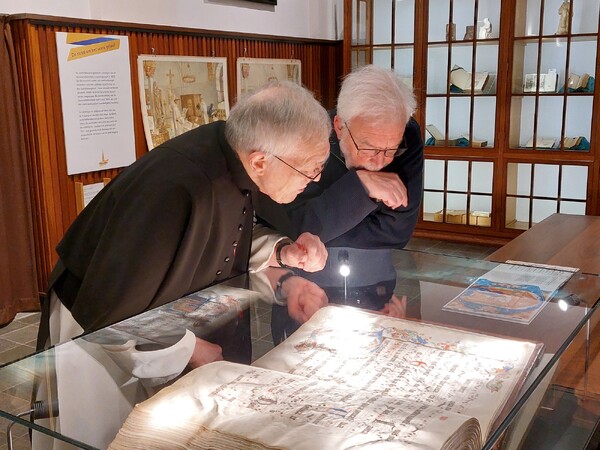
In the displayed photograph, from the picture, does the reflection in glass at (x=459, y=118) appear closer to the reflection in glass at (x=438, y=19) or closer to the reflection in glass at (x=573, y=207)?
the reflection in glass at (x=438, y=19)

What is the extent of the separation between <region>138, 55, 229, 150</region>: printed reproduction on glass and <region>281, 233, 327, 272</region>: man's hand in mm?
3579

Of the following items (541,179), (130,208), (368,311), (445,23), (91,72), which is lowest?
(541,179)

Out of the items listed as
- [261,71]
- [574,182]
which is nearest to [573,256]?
[574,182]

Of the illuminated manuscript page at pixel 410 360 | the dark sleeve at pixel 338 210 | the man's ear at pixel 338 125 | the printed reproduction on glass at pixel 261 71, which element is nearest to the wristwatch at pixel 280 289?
the illuminated manuscript page at pixel 410 360

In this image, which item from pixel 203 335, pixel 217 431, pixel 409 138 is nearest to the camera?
pixel 217 431

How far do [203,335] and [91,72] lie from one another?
3884 millimetres

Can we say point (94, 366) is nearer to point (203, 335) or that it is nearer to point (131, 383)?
point (131, 383)

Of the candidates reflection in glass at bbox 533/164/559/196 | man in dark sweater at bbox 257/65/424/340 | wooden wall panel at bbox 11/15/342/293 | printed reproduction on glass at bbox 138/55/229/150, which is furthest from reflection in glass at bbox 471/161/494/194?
man in dark sweater at bbox 257/65/424/340

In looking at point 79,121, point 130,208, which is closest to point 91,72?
point 79,121

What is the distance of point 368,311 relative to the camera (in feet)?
4.95

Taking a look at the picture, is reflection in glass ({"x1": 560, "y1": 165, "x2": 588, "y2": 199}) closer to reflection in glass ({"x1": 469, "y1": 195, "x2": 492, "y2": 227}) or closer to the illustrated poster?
reflection in glass ({"x1": 469, "y1": 195, "x2": 492, "y2": 227})

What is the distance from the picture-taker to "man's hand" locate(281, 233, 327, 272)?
1884 mm

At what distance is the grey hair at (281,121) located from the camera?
1606 mm

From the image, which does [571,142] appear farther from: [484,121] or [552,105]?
[484,121]
